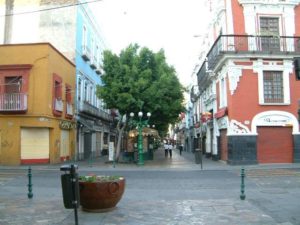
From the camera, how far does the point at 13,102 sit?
93.5ft

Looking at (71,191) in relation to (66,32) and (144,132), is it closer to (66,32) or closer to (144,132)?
(144,132)

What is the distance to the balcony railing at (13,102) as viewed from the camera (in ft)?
93.1

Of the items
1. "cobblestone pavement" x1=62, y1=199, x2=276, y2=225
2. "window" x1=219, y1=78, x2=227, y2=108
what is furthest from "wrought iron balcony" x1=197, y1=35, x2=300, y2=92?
"cobblestone pavement" x1=62, y1=199, x2=276, y2=225

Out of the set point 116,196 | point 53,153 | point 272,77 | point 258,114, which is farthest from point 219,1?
point 116,196

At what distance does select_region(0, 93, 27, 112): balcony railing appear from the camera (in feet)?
93.1

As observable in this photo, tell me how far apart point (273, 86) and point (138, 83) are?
857 cm

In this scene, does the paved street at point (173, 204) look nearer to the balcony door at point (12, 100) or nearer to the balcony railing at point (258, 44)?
the balcony door at point (12, 100)

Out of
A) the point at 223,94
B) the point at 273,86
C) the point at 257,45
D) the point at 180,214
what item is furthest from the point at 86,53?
the point at 180,214

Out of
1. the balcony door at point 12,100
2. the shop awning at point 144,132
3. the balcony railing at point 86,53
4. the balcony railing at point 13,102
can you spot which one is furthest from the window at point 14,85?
the balcony railing at point 86,53

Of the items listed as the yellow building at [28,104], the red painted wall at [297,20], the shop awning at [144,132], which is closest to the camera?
the red painted wall at [297,20]

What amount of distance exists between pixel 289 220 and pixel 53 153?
22666 millimetres

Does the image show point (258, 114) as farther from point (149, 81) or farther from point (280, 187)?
point (280, 187)

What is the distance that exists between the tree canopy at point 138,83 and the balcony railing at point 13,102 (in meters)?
5.05

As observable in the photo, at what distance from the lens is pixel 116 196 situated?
10367 millimetres
